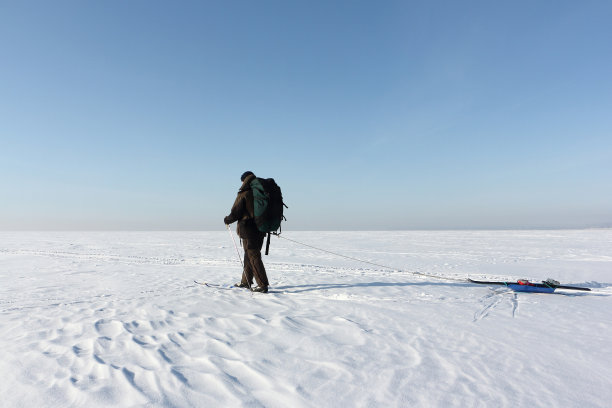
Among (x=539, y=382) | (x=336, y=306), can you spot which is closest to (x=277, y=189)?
(x=336, y=306)

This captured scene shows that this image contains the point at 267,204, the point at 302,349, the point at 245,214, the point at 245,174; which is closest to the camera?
the point at 302,349

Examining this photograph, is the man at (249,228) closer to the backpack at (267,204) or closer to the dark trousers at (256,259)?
the dark trousers at (256,259)

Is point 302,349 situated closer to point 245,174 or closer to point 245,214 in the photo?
point 245,214

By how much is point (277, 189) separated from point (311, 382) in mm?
3614

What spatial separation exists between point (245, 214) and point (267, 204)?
1.48ft

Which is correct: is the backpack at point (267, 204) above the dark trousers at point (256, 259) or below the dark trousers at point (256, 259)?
above

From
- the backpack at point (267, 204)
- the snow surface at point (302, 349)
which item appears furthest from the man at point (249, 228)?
the snow surface at point (302, 349)

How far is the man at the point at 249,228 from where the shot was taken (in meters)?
5.19

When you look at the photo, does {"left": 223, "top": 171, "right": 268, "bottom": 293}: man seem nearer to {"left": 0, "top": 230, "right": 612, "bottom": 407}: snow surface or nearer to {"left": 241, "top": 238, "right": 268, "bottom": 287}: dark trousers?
{"left": 241, "top": 238, "right": 268, "bottom": 287}: dark trousers

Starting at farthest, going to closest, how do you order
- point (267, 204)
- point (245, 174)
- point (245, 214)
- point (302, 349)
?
point (245, 174) < point (245, 214) < point (267, 204) < point (302, 349)

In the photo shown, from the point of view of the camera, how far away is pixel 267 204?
16.8 feet

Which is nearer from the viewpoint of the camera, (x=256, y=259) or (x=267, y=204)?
(x=267, y=204)

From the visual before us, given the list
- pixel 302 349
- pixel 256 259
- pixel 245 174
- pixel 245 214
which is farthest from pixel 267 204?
pixel 302 349

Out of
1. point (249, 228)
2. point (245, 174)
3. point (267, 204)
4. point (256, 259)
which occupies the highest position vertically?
point (245, 174)
